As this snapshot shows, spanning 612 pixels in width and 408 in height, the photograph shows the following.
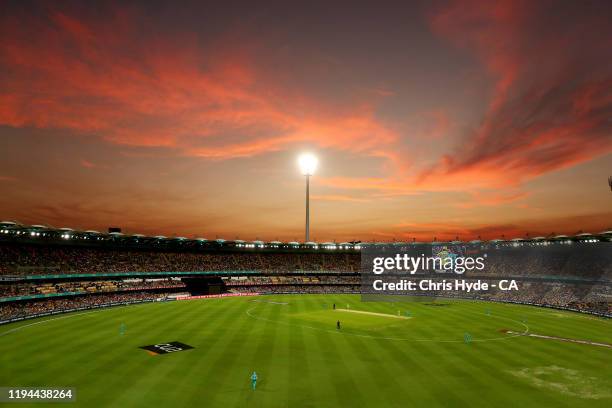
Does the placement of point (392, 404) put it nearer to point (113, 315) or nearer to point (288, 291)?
point (113, 315)

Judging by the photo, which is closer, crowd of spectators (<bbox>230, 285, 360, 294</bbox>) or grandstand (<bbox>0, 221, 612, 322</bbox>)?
grandstand (<bbox>0, 221, 612, 322</bbox>)

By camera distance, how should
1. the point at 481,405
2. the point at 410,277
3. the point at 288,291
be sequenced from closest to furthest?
the point at 481,405 < the point at 288,291 < the point at 410,277

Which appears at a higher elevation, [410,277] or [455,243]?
[455,243]

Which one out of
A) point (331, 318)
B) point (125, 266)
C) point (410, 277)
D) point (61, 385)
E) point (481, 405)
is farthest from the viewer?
point (410, 277)

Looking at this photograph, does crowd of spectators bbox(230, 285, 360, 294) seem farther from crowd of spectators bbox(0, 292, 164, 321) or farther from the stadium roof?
crowd of spectators bbox(0, 292, 164, 321)

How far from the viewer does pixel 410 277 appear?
107 meters

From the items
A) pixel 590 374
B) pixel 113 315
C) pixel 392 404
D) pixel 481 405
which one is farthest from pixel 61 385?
pixel 590 374

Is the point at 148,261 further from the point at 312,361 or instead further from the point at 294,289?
the point at 312,361

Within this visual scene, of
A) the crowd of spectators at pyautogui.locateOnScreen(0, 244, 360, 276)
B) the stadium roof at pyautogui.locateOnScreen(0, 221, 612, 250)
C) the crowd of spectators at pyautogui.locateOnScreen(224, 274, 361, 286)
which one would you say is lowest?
the crowd of spectators at pyautogui.locateOnScreen(224, 274, 361, 286)

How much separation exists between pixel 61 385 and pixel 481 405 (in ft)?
90.8

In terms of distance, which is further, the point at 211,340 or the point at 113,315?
the point at 113,315

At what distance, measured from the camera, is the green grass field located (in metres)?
23.6

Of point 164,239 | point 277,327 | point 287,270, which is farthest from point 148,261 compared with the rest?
point 277,327

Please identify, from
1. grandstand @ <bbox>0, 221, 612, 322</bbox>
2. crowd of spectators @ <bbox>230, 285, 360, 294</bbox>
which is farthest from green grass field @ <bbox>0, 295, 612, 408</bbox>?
crowd of spectators @ <bbox>230, 285, 360, 294</bbox>
